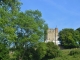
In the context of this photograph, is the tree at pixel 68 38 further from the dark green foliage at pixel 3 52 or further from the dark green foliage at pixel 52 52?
the dark green foliage at pixel 3 52

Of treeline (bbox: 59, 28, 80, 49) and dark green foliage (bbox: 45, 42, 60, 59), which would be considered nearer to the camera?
dark green foliage (bbox: 45, 42, 60, 59)

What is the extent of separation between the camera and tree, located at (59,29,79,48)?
294 feet

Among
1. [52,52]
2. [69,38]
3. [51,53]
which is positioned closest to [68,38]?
[69,38]

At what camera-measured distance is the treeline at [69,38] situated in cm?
8975

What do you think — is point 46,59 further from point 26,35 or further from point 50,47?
point 26,35

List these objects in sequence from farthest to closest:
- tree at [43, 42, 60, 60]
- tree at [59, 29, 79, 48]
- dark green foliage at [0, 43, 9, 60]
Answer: tree at [59, 29, 79, 48]
tree at [43, 42, 60, 60]
dark green foliage at [0, 43, 9, 60]

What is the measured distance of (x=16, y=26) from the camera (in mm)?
54375

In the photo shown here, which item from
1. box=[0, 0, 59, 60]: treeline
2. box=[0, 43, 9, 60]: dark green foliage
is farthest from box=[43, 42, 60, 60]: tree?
box=[0, 43, 9, 60]: dark green foliage

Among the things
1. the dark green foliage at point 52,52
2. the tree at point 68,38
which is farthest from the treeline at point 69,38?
the dark green foliage at point 52,52

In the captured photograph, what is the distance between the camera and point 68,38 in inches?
3568

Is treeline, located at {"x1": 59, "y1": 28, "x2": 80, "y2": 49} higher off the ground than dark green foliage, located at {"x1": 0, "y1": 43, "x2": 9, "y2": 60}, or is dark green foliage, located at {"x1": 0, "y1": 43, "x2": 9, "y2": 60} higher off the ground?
treeline, located at {"x1": 59, "y1": 28, "x2": 80, "y2": 49}

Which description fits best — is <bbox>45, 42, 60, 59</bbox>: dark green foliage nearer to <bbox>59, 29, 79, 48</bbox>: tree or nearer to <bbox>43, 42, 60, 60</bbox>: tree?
<bbox>43, 42, 60, 60</bbox>: tree

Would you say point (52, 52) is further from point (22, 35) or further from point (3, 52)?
point (3, 52)

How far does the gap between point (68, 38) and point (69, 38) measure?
0.99ft
